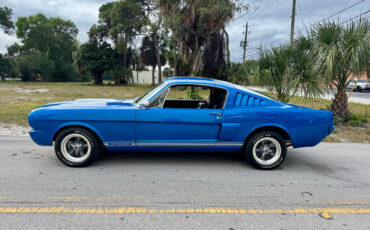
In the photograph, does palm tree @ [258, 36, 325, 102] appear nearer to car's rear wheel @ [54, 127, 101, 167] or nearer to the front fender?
the front fender

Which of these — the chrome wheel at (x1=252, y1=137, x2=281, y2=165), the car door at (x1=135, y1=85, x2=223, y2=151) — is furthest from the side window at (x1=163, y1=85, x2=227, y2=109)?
the chrome wheel at (x1=252, y1=137, x2=281, y2=165)

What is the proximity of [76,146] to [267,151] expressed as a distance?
3262mm

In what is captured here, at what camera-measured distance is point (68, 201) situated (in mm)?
3039

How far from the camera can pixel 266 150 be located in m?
4.29

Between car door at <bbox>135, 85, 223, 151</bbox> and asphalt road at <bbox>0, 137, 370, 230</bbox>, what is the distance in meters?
0.46

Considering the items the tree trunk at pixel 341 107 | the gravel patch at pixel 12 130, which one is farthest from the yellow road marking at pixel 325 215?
the gravel patch at pixel 12 130

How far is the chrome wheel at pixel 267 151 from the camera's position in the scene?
425cm

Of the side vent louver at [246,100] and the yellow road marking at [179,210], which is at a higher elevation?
the side vent louver at [246,100]

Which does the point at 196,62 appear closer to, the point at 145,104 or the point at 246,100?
the point at 246,100

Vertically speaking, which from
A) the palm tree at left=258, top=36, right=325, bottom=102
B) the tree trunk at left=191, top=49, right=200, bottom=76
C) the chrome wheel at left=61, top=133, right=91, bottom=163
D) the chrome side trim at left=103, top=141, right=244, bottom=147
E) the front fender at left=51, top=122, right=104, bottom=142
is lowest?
the chrome wheel at left=61, top=133, right=91, bottom=163

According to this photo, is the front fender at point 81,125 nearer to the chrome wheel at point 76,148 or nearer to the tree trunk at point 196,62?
the chrome wheel at point 76,148

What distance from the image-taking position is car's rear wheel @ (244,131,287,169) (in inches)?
165

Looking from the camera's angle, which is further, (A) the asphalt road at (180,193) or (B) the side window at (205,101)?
(B) the side window at (205,101)

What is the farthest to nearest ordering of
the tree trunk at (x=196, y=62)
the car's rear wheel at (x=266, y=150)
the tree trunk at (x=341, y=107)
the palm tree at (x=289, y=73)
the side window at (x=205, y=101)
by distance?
the tree trunk at (x=196, y=62) < the tree trunk at (x=341, y=107) < the palm tree at (x=289, y=73) < the side window at (x=205, y=101) < the car's rear wheel at (x=266, y=150)
